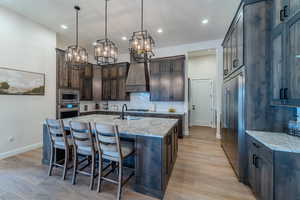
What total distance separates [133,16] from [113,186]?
361cm

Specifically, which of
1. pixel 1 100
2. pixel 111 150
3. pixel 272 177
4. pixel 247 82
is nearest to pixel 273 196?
pixel 272 177

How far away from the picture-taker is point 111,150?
182 cm

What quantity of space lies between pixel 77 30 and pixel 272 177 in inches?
194

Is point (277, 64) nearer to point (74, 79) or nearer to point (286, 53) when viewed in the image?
point (286, 53)

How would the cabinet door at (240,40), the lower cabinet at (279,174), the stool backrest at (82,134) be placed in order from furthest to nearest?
the cabinet door at (240,40) → the stool backrest at (82,134) → the lower cabinet at (279,174)

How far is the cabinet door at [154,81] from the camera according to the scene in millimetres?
4871

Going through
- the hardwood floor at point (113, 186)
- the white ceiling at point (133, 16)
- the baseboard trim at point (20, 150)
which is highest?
the white ceiling at point (133, 16)

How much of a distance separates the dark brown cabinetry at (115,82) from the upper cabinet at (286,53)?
14.7 ft

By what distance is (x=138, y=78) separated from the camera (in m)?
4.98

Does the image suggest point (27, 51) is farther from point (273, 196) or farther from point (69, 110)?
point (273, 196)

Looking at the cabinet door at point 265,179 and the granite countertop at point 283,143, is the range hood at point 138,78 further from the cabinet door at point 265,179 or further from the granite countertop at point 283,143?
the cabinet door at point 265,179

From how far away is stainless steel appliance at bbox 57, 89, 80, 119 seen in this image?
4176 millimetres

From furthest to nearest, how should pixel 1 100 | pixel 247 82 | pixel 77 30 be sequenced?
pixel 77 30 < pixel 1 100 < pixel 247 82

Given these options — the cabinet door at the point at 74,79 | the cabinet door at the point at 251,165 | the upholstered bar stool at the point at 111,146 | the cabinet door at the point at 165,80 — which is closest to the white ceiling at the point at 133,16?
the cabinet door at the point at 165,80
